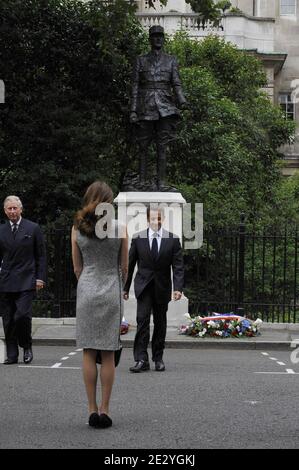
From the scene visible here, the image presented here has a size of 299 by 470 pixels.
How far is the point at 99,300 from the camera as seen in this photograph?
6.91 m

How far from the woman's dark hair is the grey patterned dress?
9cm

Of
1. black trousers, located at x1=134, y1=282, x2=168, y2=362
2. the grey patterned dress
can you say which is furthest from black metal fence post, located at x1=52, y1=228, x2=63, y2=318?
the grey patterned dress

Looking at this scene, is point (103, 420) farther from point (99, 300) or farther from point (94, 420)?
point (99, 300)

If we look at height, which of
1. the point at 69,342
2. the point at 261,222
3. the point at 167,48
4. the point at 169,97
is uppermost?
the point at 167,48

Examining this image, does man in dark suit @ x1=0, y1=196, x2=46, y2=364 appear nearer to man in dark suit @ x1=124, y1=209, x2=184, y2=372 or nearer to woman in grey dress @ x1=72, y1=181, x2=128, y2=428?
man in dark suit @ x1=124, y1=209, x2=184, y2=372

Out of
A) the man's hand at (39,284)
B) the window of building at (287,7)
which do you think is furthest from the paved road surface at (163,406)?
the window of building at (287,7)

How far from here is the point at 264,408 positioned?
312 inches

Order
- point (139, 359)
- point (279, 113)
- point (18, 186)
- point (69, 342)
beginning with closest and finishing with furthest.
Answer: point (139, 359)
point (69, 342)
point (18, 186)
point (279, 113)

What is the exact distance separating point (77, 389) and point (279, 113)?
2270cm

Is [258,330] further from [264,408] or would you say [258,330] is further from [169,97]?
[264,408]

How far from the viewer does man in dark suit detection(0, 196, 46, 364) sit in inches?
423

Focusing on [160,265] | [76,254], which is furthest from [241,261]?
[76,254]

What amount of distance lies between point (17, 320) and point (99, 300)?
4.03 meters

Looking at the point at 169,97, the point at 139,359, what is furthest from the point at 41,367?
the point at 169,97
